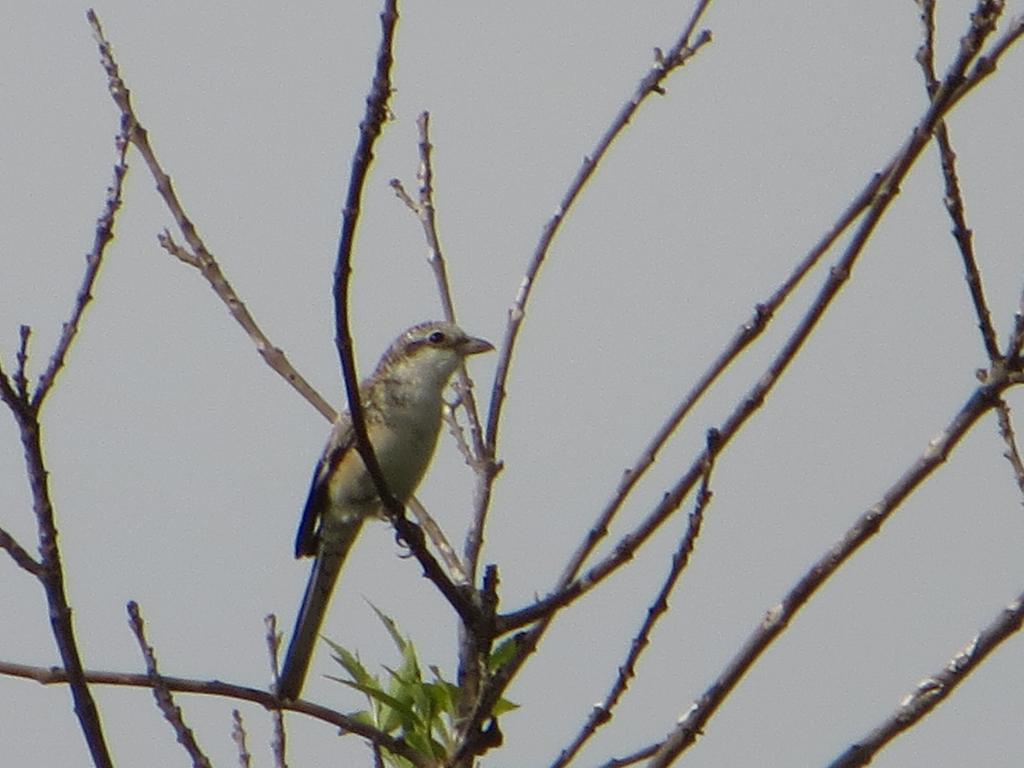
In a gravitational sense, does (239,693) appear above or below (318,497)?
below

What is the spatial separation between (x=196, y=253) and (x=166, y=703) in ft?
7.44

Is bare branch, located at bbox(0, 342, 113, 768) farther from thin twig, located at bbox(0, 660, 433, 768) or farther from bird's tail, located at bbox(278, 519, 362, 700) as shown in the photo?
bird's tail, located at bbox(278, 519, 362, 700)

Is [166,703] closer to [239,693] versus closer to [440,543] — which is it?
[239,693]

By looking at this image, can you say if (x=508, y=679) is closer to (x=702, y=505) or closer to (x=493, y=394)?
(x=702, y=505)

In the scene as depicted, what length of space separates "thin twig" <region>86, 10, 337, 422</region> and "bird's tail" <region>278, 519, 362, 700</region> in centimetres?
154

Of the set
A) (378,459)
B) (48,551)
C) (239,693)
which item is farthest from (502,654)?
(378,459)

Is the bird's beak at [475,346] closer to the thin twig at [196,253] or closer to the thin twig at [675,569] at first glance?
the thin twig at [196,253]

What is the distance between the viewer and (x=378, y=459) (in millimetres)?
7598

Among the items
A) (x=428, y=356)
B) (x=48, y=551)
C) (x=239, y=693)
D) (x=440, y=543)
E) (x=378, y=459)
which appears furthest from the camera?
(x=428, y=356)

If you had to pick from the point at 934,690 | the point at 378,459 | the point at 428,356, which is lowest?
the point at 934,690

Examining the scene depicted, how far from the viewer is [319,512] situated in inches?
314

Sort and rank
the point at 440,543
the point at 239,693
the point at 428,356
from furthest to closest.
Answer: the point at 428,356, the point at 440,543, the point at 239,693

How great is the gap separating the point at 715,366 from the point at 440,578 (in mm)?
990

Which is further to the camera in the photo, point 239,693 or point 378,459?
point 378,459
